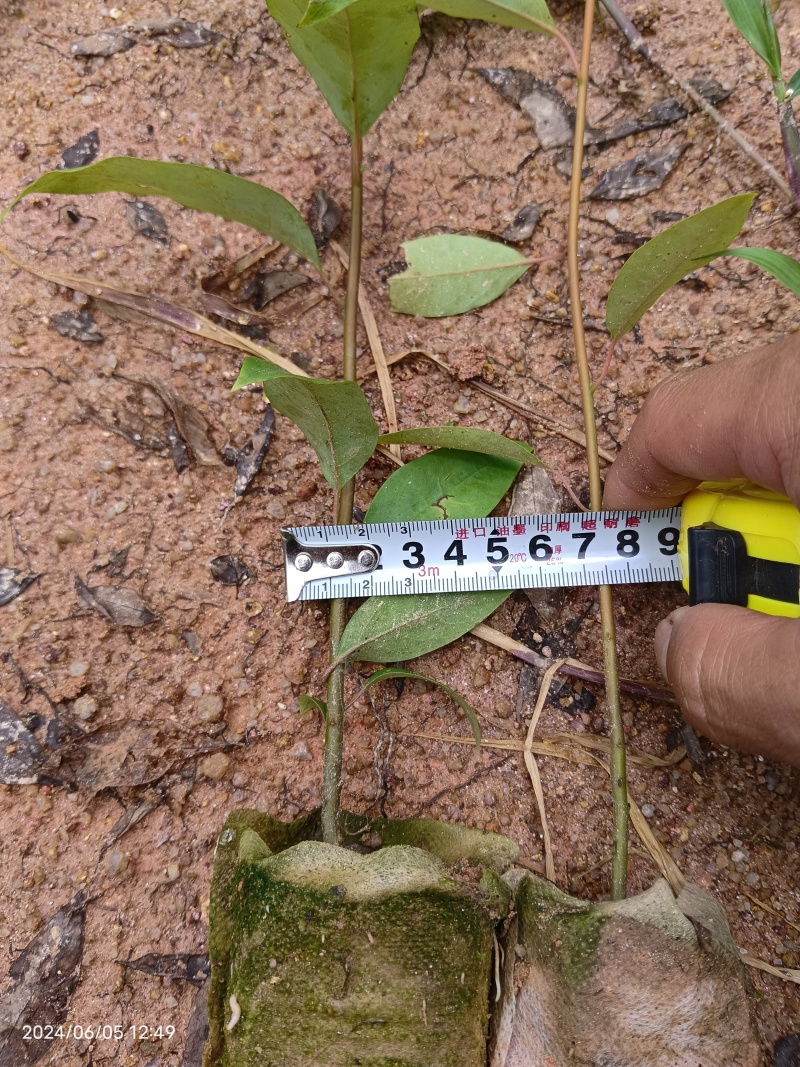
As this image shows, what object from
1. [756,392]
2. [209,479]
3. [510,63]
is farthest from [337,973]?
[510,63]

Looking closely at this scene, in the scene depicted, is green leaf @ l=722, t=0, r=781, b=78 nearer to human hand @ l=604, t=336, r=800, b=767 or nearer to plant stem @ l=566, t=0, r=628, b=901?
plant stem @ l=566, t=0, r=628, b=901

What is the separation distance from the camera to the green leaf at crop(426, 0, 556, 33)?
122 cm

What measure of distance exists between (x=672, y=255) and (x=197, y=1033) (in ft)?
5.22

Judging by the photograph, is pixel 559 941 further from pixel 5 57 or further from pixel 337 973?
pixel 5 57

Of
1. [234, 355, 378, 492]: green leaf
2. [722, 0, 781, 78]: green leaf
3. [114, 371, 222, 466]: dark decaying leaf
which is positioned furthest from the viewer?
[114, 371, 222, 466]: dark decaying leaf

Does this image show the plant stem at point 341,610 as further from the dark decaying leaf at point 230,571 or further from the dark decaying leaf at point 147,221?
the dark decaying leaf at point 147,221

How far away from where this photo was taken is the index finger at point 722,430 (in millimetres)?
920

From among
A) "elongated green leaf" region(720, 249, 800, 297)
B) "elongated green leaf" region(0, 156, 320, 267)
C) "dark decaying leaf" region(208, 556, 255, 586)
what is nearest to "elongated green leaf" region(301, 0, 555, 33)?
"elongated green leaf" region(0, 156, 320, 267)

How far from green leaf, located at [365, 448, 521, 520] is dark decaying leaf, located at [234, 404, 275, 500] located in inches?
10.2

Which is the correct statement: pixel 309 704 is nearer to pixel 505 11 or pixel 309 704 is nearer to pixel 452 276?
pixel 452 276

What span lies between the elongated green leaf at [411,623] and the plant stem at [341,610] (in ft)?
0.15

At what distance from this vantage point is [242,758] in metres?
1.22

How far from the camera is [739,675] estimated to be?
974mm

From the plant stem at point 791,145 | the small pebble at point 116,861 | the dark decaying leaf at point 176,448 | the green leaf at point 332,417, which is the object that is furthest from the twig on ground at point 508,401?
the small pebble at point 116,861
